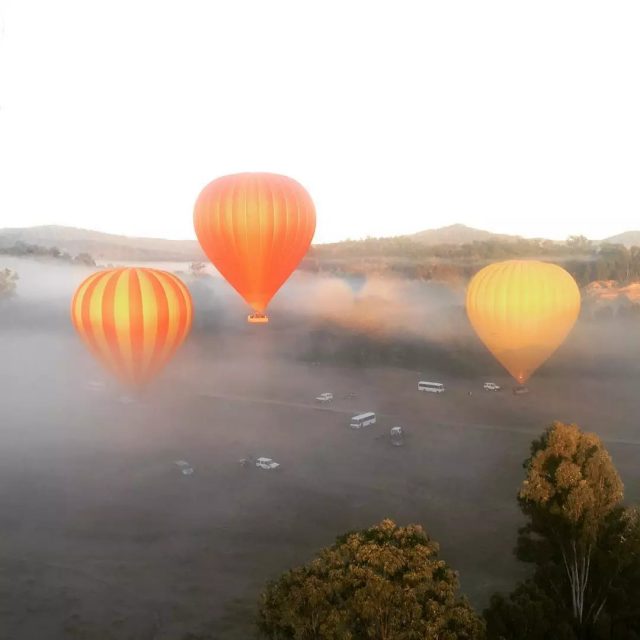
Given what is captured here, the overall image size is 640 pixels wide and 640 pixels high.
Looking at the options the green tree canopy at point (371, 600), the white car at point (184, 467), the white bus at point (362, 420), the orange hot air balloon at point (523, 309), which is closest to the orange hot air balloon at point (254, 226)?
the orange hot air balloon at point (523, 309)

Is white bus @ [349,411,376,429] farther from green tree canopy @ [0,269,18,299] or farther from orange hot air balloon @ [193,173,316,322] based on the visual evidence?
green tree canopy @ [0,269,18,299]

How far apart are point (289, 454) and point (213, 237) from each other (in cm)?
1294

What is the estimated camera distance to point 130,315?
2323 centimetres

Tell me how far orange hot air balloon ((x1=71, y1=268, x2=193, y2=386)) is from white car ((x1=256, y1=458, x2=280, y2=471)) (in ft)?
28.3

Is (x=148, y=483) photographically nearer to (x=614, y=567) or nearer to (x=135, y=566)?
(x=135, y=566)

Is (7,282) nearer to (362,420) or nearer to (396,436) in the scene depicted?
(362,420)

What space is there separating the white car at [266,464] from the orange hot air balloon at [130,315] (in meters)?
8.63

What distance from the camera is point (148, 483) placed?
2936 centimetres

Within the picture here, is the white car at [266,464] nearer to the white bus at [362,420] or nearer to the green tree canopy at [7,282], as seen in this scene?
the white bus at [362,420]

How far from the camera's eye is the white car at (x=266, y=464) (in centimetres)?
3069

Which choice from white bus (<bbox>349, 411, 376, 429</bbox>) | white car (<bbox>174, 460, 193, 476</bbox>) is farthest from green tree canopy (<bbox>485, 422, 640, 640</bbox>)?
white bus (<bbox>349, 411, 376, 429</bbox>)

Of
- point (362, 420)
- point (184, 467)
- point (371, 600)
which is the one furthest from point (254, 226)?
point (371, 600)

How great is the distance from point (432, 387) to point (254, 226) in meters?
23.4

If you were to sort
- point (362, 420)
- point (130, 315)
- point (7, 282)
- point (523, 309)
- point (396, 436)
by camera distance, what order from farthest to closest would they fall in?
point (7, 282) → point (362, 420) → point (396, 436) → point (523, 309) → point (130, 315)
